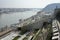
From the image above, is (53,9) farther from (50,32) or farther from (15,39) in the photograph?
(15,39)

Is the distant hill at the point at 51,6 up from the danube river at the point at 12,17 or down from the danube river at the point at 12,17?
up

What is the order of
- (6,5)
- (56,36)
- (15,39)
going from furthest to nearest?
(6,5), (15,39), (56,36)

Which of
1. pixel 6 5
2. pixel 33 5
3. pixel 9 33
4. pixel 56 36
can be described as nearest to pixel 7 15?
pixel 6 5

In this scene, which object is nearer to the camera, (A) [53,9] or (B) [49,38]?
(B) [49,38]

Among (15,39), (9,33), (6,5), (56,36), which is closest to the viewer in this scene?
(56,36)

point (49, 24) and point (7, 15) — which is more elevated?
point (7, 15)

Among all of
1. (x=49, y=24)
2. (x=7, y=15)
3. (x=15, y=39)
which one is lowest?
(x=15, y=39)

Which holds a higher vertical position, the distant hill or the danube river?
the distant hill

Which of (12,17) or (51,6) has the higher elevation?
(51,6)
